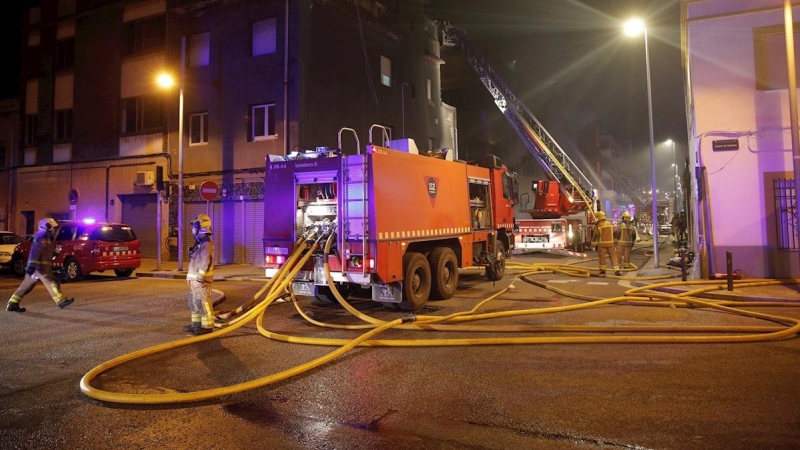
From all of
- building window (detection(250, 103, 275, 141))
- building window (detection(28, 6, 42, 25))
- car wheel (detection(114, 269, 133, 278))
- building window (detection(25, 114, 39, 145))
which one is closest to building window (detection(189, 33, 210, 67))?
building window (detection(250, 103, 275, 141))

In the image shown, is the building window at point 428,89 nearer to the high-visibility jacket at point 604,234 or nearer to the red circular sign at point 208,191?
the red circular sign at point 208,191

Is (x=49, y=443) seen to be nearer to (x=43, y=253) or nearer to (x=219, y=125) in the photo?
(x=43, y=253)

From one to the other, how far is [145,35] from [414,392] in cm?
2230

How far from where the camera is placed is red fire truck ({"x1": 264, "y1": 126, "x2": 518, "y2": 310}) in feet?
26.5

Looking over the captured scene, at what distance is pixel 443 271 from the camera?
9859 mm

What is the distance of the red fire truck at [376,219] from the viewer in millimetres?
8070

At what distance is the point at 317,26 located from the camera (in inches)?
738

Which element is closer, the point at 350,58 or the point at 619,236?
the point at 619,236

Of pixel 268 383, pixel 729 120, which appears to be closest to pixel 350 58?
pixel 729 120

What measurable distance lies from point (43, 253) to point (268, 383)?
23.1 feet

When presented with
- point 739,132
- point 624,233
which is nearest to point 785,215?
point 739,132

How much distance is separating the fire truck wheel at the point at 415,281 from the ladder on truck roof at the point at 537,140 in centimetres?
1454

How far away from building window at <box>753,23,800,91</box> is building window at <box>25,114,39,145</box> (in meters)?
29.0

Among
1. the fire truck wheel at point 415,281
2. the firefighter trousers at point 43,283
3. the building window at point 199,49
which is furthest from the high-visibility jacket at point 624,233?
the building window at point 199,49
